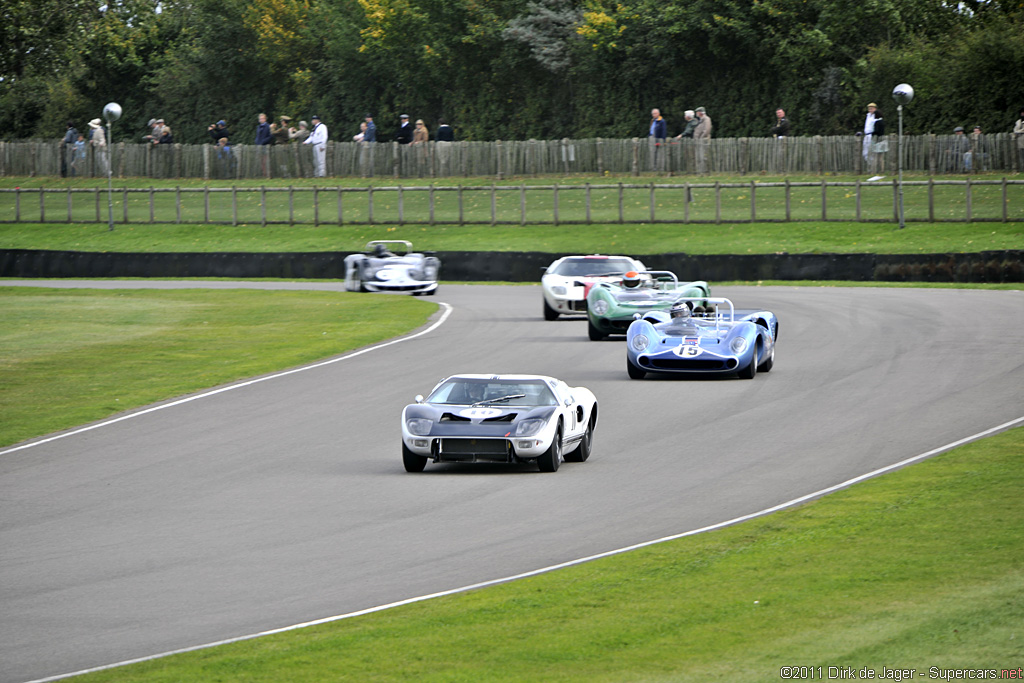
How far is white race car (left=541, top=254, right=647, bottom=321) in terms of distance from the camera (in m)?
27.8

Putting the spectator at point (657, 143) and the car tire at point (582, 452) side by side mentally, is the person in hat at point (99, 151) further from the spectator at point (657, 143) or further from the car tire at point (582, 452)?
the car tire at point (582, 452)

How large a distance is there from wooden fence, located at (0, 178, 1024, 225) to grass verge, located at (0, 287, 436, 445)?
11.6 meters

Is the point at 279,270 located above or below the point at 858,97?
below

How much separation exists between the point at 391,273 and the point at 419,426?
22.4m

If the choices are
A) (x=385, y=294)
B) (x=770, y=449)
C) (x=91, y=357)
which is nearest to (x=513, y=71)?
(x=385, y=294)

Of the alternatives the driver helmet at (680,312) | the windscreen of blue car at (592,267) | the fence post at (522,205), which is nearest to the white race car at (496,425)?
the driver helmet at (680,312)

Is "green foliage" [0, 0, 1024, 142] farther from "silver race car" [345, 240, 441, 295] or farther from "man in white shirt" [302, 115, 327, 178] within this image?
"silver race car" [345, 240, 441, 295]

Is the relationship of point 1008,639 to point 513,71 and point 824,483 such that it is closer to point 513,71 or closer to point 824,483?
point 824,483

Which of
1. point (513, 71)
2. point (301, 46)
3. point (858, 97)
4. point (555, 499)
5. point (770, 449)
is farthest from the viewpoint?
point (301, 46)

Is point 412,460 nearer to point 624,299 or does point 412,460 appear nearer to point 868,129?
point 624,299

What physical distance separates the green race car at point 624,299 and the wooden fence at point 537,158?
79.0 feet

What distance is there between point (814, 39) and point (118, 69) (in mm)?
37746

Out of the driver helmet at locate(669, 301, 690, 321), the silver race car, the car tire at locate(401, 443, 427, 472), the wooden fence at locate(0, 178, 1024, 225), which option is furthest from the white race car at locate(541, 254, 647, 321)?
the wooden fence at locate(0, 178, 1024, 225)

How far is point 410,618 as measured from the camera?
8555mm
